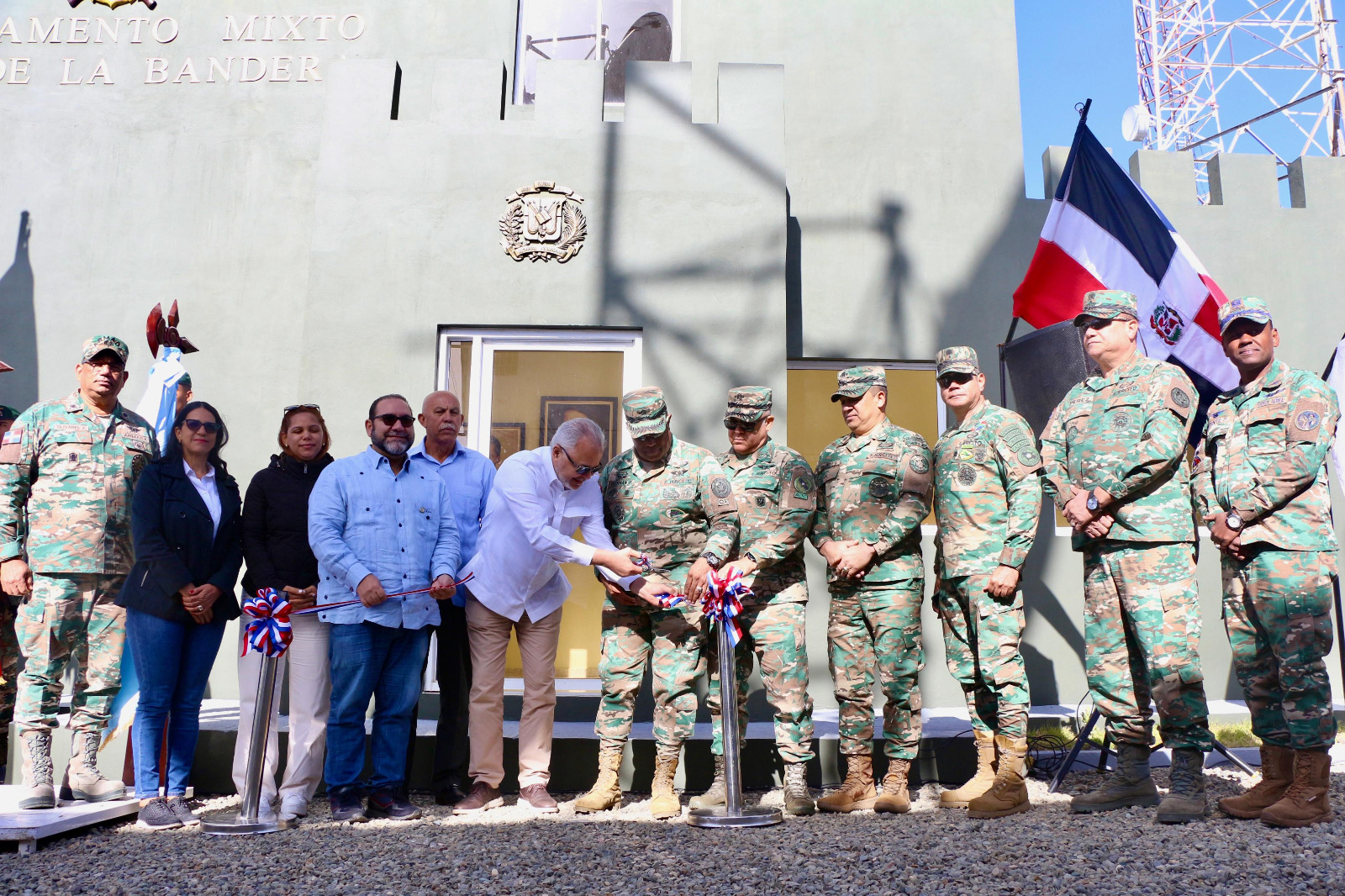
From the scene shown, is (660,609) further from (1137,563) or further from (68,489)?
(68,489)

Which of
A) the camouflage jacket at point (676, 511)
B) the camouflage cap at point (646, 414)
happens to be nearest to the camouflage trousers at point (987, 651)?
the camouflage jacket at point (676, 511)

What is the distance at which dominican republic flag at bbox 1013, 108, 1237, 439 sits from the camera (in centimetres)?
572

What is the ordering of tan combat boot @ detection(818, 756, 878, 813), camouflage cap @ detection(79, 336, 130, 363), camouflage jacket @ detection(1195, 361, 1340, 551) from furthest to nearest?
camouflage cap @ detection(79, 336, 130, 363) → tan combat boot @ detection(818, 756, 878, 813) → camouflage jacket @ detection(1195, 361, 1340, 551)

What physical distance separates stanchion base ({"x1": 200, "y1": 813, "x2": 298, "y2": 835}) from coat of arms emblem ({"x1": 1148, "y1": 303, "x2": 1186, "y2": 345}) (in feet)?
17.2

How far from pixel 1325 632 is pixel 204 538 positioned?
444 cm

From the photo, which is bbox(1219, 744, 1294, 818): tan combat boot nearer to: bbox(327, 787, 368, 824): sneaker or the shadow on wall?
bbox(327, 787, 368, 824): sneaker

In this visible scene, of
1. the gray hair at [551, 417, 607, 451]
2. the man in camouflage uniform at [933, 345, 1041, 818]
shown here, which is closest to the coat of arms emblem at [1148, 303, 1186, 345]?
the man in camouflage uniform at [933, 345, 1041, 818]

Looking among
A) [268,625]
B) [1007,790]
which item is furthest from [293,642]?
[1007,790]

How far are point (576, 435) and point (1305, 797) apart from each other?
3091mm

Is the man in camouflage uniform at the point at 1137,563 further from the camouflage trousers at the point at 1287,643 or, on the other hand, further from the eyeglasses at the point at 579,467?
the eyeglasses at the point at 579,467

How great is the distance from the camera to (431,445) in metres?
4.67

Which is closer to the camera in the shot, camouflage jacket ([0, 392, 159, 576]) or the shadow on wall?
camouflage jacket ([0, 392, 159, 576])

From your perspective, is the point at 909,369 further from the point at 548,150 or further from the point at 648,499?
the point at 648,499

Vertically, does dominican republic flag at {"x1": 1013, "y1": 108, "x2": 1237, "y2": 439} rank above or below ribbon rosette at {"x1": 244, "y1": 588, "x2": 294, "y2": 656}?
above
